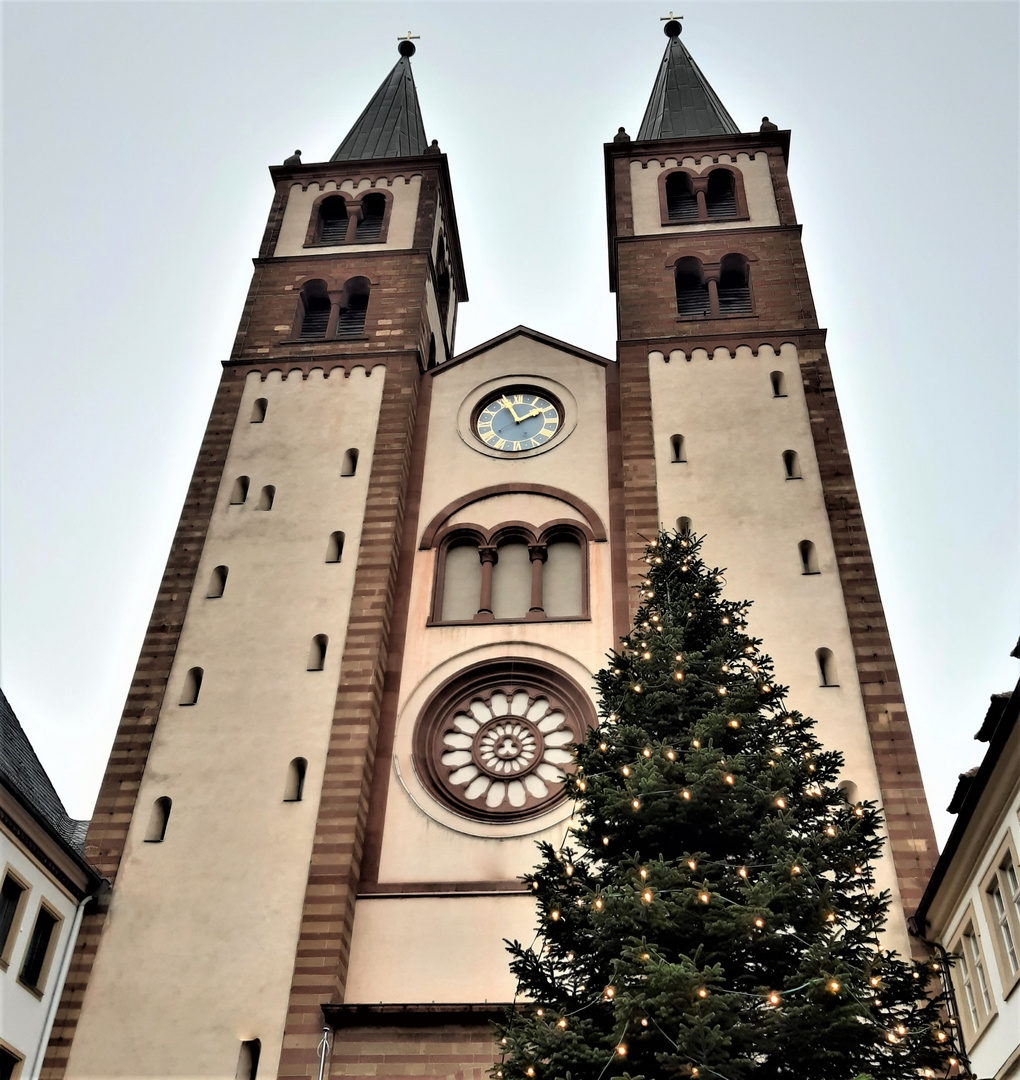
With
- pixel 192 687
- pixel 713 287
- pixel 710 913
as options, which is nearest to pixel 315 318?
pixel 713 287

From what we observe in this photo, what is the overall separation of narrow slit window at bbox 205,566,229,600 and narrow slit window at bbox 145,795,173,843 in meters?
4.37

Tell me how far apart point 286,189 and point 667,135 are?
1054 centimetres

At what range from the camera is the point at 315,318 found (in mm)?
32000

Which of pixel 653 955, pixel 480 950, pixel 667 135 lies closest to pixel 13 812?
pixel 480 950

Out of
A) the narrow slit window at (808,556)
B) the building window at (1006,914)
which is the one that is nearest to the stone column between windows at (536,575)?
the narrow slit window at (808,556)

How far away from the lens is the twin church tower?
1984cm

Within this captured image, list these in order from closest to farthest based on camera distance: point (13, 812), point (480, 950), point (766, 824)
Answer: point (766, 824)
point (13, 812)
point (480, 950)

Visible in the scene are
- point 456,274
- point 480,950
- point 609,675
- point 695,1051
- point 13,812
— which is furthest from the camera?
point 456,274

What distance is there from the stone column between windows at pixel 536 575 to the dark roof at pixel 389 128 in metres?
15.1

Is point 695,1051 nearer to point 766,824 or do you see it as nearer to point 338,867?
point 766,824

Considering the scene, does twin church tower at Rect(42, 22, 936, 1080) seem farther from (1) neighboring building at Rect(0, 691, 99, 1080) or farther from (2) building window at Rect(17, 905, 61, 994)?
(2) building window at Rect(17, 905, 61, 994)

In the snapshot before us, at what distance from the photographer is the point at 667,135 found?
36.1 meters

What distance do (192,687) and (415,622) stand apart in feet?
13.9

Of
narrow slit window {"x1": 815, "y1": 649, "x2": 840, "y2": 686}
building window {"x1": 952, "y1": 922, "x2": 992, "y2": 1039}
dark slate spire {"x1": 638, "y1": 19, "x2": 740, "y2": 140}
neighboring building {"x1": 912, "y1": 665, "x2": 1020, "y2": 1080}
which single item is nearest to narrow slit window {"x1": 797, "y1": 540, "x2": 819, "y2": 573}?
narrow slit window {"x1": 815, "y1": 649, "x2": 840, "y2": 686}
